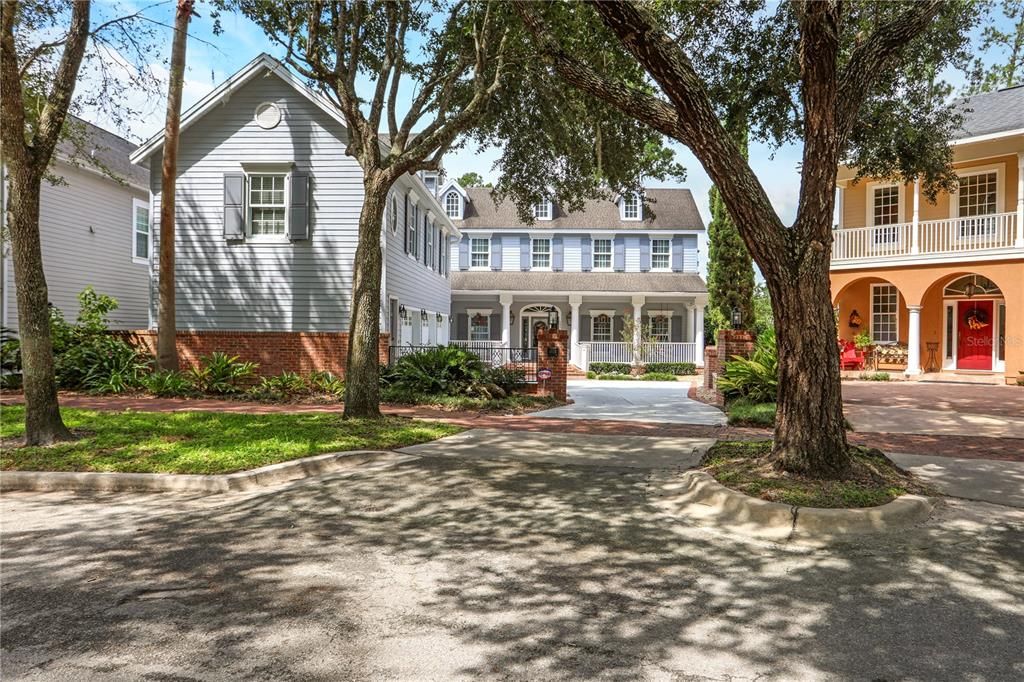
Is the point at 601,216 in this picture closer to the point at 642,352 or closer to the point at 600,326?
the point at 600,326

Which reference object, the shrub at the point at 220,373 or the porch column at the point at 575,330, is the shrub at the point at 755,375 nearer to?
the shrub at the point at 220,373

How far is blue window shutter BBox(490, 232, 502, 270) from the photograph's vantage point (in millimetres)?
29938

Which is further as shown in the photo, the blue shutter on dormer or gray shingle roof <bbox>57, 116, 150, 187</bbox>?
the blue shutter on dormer

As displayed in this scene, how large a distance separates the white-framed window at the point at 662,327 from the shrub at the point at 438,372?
15.1m

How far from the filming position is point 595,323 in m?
29.2

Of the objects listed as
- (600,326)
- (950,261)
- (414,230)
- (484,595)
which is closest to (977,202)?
(950,261)

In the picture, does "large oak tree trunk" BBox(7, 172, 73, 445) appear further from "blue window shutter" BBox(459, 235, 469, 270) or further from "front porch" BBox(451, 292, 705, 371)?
"blue window shutter" BBox(459, 235, 469, 270)

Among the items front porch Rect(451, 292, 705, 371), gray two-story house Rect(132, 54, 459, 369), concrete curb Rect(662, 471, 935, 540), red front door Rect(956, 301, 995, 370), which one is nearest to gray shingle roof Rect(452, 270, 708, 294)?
front porch Rect(451, 292, 705, 371)

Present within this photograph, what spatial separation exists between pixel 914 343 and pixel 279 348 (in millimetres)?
17810

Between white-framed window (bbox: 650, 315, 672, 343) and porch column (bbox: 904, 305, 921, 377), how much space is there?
10023 millimetres

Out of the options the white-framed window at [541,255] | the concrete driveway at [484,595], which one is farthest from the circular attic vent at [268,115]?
the white-framed window at [541,255]

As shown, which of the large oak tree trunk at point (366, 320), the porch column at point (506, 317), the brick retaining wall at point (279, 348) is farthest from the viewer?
the porch column at point (506, 317)

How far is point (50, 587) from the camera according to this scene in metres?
3.98

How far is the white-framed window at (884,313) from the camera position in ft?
73.6
